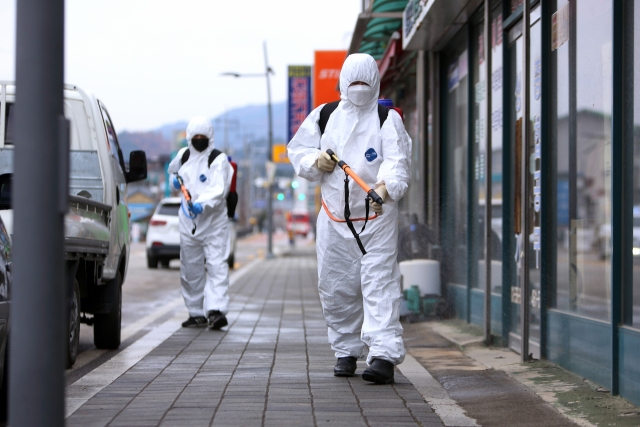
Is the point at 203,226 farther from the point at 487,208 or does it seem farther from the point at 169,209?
the point at 169,209

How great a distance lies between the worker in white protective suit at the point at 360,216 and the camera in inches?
189

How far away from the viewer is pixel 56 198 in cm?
253

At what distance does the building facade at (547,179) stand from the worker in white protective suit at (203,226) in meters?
2.40

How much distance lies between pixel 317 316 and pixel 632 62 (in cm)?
548

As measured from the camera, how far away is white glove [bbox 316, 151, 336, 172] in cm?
492

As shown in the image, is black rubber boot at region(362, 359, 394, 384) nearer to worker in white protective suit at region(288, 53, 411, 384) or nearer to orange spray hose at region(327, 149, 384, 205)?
worker in white protective suit at region(288, 53, 411, 384)

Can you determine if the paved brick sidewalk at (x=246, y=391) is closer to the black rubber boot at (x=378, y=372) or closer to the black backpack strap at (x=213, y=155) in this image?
the black rubber boot at (x=378, y=372)

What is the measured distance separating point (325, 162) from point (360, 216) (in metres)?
0.39

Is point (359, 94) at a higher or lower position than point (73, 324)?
higher

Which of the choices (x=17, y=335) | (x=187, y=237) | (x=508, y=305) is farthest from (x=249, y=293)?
(x=17, y=335)

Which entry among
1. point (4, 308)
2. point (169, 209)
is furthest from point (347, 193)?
point (169, 209)

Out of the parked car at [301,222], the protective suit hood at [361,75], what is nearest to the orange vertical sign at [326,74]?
the protective suit hood at [361,75]

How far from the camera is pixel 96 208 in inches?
239

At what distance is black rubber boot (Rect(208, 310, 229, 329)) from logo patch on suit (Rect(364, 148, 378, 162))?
316 centimetres
